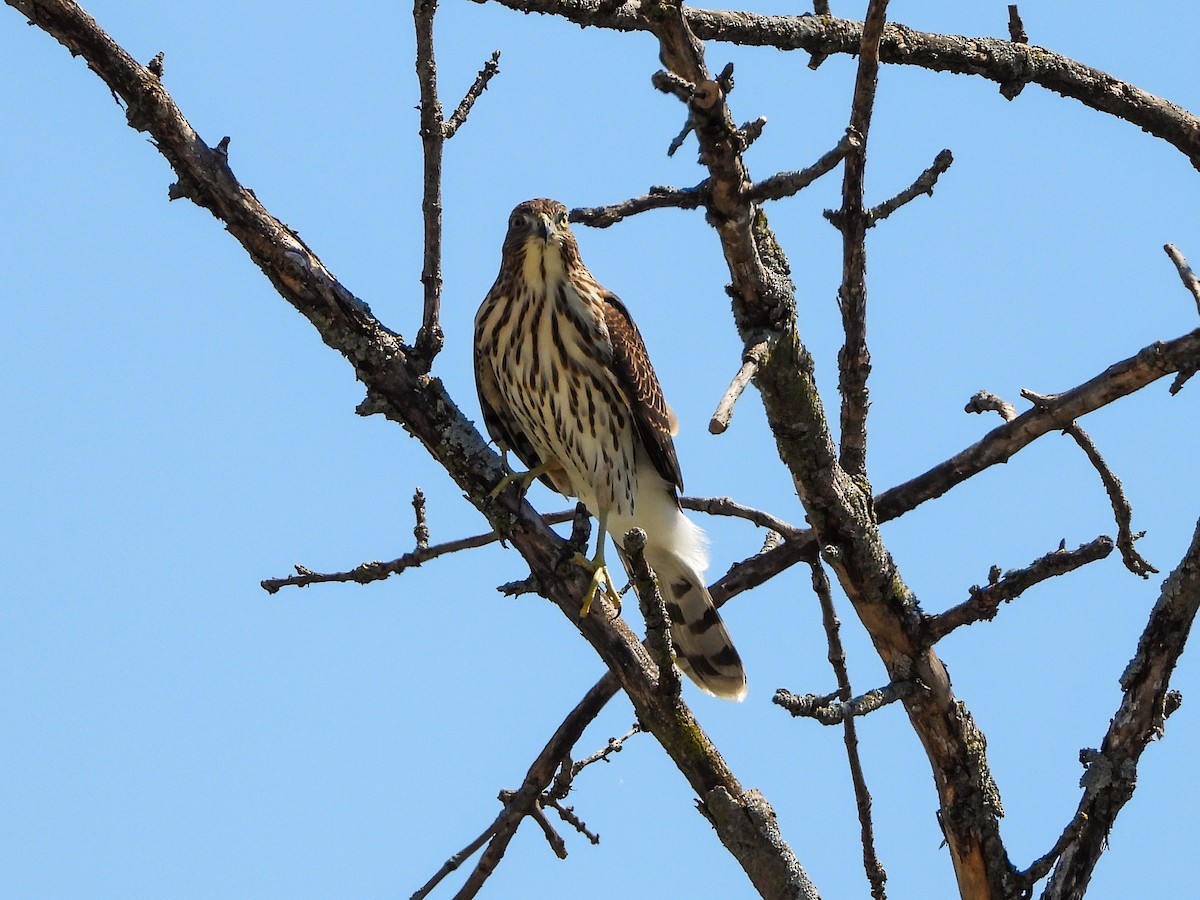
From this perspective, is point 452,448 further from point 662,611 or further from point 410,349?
point 662,611

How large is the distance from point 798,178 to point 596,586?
4.62ft

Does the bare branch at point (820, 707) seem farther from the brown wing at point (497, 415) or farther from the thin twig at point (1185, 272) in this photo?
the brown wing at point (497, 415)

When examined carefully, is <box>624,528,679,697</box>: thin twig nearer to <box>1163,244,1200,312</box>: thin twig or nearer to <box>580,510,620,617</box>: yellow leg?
<box>580,510,620,617</box>: yellow leg

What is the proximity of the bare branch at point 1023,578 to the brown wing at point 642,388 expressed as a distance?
5.57 feet

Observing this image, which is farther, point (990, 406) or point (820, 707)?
point (990, 406)

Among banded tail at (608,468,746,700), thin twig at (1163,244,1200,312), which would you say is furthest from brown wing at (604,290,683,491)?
thin twig at (1163,244,1200,312)

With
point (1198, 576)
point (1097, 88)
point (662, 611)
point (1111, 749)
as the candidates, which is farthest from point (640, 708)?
point (1097, 88)

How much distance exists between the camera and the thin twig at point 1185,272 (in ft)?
13.8

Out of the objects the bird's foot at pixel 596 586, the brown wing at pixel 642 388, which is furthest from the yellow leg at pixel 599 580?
the brown wing at pixel 642 388

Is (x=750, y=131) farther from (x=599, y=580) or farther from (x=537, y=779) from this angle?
(x=537, y=779)

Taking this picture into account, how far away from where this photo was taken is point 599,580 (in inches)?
172

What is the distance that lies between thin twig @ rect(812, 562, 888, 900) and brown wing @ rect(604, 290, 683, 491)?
40.0 inches

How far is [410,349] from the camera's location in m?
4.17

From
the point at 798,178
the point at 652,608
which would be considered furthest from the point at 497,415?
the point at 798,178
